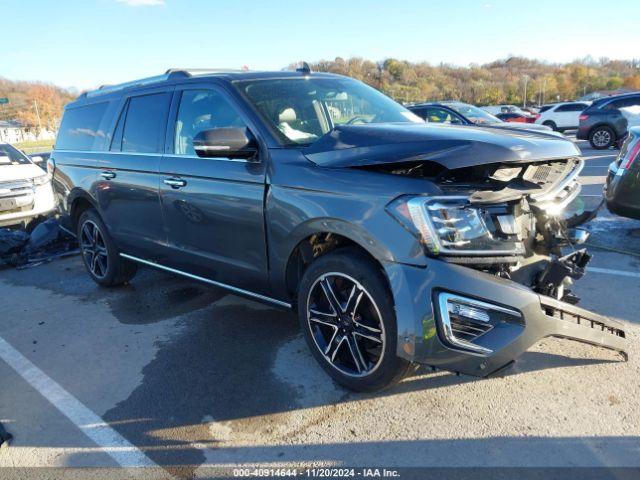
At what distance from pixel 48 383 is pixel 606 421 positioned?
347cm

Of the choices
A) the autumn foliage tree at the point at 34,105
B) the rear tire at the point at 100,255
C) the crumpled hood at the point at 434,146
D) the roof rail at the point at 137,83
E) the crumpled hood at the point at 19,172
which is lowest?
the rear tire at the point at 100,255

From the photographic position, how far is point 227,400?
3105 mm

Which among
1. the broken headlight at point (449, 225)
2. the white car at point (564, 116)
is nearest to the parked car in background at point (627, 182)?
the broken headlight at point (449, 225)

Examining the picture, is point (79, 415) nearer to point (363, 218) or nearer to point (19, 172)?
point (363, 218)

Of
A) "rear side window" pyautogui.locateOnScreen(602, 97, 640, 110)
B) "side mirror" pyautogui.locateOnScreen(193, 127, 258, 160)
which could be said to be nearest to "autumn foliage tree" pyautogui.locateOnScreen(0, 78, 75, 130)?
"rear side window" pyautogui.locateOnScreen(602, 97, 640, 110)

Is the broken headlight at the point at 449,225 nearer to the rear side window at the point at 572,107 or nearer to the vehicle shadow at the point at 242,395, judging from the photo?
the vehicle shadow at the point at 242,395

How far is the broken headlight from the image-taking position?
2492 millimetres

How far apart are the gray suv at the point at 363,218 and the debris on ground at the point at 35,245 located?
331 cm

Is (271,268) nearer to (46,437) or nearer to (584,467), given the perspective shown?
(46,437)

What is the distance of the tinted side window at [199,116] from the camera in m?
3.59

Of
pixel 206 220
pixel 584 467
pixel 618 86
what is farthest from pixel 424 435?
pixel 618 86

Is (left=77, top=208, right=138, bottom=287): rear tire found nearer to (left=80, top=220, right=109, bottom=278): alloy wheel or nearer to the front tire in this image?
(left=80, top=220, right=109, bottom=278): alloy wheel

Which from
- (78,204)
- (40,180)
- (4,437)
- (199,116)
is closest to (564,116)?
(40,180)

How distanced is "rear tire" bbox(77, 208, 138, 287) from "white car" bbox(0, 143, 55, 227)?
2.14 m
